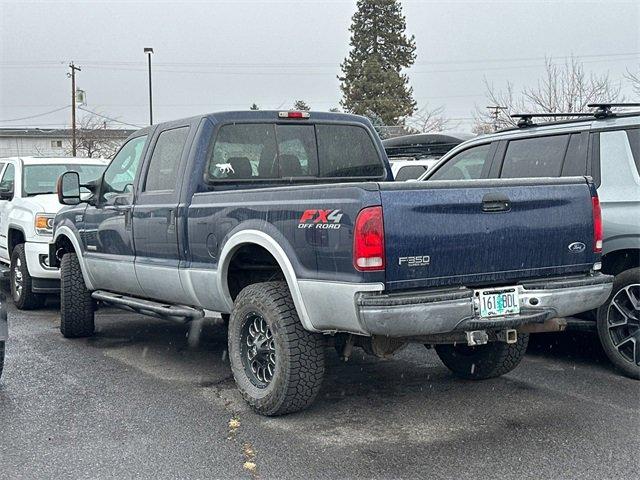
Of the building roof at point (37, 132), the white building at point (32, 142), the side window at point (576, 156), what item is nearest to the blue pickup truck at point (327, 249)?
the side window at point (576, 156)

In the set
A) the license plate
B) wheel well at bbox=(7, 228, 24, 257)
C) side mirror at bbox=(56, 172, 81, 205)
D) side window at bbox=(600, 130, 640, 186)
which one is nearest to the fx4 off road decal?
the license plate

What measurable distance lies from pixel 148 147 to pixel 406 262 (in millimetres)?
3177

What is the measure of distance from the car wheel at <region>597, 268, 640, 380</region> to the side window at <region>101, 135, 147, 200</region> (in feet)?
13.2

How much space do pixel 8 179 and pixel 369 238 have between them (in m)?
7.80

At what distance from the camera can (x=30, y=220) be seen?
9.16 m

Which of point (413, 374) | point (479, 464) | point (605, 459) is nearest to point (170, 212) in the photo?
point (413, 374)

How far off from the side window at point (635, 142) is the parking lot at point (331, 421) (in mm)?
1647

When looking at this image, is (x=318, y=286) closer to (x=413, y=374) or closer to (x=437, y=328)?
(x=437, y=328)

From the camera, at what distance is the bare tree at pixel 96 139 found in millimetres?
45438

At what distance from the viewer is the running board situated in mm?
5805

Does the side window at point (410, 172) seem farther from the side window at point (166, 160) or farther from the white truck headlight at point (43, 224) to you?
the white truck headlight at point (43, 224)

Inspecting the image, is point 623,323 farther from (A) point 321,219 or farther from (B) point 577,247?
(A) point 321,219

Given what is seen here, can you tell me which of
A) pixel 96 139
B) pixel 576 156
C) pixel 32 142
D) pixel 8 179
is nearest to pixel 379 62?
pixel 96 139

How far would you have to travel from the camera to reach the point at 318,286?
4434 millimetres
